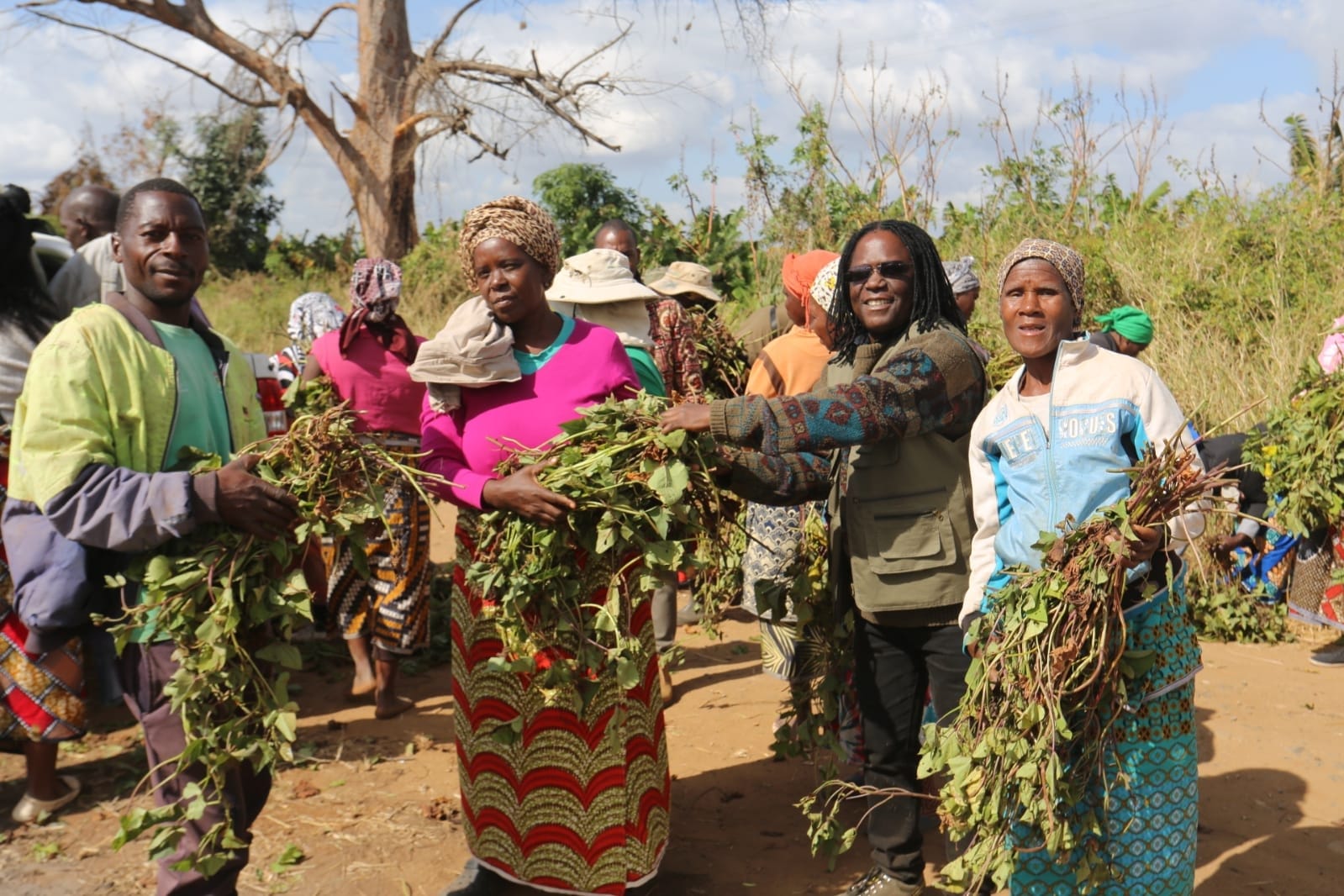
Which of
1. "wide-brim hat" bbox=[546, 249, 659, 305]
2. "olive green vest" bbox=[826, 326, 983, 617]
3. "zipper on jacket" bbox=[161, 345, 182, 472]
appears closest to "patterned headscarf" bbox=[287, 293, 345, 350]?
"wide-brim hat" bbox=[546, 249, 659, 305]

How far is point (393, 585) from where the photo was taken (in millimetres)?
5641

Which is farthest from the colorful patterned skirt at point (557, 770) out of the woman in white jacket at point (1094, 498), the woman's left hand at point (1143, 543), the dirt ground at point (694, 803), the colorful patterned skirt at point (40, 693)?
the colorful patterned skirt at point (40, 693)

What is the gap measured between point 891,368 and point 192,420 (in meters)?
1.85

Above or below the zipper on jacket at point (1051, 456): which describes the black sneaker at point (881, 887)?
below

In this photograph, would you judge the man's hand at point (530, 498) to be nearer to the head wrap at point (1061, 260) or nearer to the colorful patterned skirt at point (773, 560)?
the head wrap at point (1061, 260)

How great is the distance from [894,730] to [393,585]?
10.3ft

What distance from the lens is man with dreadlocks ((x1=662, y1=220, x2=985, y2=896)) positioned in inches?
113

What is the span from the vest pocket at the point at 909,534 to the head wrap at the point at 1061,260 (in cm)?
64

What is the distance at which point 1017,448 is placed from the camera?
2.76 metres

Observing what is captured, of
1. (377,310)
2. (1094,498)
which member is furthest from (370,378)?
(1094,498)

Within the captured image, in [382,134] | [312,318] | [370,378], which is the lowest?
[370,378]

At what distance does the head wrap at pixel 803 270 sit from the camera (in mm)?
4934

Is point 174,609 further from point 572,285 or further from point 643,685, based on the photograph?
point 572,285

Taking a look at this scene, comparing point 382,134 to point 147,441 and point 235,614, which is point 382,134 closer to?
point 147,441
